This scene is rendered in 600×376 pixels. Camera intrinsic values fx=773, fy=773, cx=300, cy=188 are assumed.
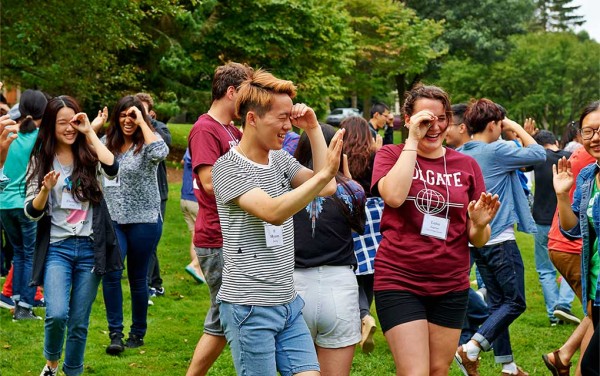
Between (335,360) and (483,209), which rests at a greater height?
(483,209)

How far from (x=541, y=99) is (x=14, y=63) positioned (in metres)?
25.5

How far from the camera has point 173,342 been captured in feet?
24.9

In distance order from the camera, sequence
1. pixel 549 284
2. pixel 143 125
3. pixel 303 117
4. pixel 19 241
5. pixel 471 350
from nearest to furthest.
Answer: pixel 303 117
pixel 471 350
pixel 143 125
pixel 19 241
pixel 549 284

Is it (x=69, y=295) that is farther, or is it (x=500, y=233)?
(x=500, y=233)

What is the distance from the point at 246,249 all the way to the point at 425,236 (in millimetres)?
1150

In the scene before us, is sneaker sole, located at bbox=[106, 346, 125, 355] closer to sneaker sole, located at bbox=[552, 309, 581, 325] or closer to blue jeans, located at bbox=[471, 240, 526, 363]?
blue jeans, located at bbox=[471, 240, 526, 363]

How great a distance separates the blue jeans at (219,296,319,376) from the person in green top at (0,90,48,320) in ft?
15.6

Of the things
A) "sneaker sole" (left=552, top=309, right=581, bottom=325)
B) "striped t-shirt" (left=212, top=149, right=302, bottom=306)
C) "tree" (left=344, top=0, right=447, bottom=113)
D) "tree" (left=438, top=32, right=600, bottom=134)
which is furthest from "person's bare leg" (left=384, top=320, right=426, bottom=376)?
"tree" (left=438, top=32, right=600, bottom=134)

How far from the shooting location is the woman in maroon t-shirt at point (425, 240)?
4.41 metres

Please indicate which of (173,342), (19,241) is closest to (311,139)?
(173,342)

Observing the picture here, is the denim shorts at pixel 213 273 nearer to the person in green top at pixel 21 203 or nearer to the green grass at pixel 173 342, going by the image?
the green grass at pixel 173 342

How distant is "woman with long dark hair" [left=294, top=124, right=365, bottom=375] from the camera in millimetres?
4594

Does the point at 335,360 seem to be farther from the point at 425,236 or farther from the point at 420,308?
the point at 425,236

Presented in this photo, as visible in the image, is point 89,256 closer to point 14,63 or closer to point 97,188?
point 97,188
